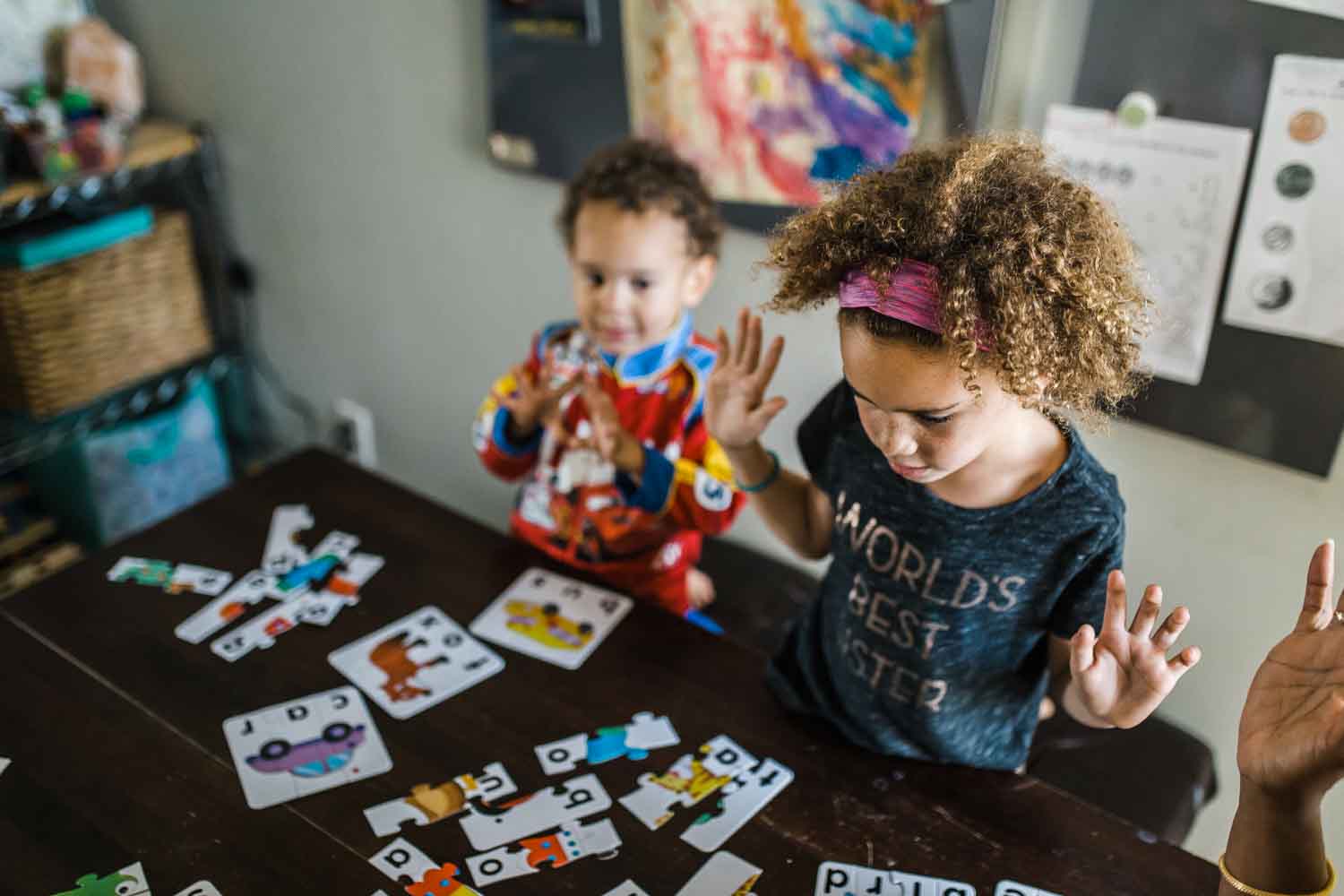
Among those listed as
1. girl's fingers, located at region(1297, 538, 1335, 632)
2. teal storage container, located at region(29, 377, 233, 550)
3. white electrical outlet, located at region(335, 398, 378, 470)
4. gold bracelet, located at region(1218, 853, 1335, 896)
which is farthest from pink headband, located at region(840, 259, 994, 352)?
white electrical outlet, located at region(335, 398, 378, 470)

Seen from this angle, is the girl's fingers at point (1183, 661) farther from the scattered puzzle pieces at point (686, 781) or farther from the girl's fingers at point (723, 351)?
the girl's fingers at point (723, 351)

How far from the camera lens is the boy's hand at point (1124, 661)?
101cm

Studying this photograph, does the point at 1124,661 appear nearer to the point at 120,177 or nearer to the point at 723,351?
the point at 723,351

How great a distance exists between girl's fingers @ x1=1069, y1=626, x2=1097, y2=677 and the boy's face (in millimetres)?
817

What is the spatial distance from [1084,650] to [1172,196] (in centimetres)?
85

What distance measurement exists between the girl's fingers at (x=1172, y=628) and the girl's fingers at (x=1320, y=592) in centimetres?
10

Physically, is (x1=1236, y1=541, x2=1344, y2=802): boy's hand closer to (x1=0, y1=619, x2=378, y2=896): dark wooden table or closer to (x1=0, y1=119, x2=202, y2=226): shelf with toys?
(x1=0, y1=619, x2=378, y2=896): dark wooden table

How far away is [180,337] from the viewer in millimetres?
2801

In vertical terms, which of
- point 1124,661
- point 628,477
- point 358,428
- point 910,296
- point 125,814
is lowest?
point 358,428

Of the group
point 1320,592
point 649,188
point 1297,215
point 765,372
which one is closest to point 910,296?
point 765,372

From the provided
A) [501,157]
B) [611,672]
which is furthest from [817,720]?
[501,157]

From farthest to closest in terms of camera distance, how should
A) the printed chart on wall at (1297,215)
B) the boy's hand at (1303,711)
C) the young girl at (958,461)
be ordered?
the printed chart on wall at (1297,215), the young girl at (958,461), the boy's hand at (1303,711)

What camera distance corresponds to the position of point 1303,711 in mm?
912

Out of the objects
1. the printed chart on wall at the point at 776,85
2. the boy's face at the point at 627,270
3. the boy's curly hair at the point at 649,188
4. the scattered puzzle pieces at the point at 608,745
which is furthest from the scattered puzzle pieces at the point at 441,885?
the printed chart on wall at the point at 776,85
